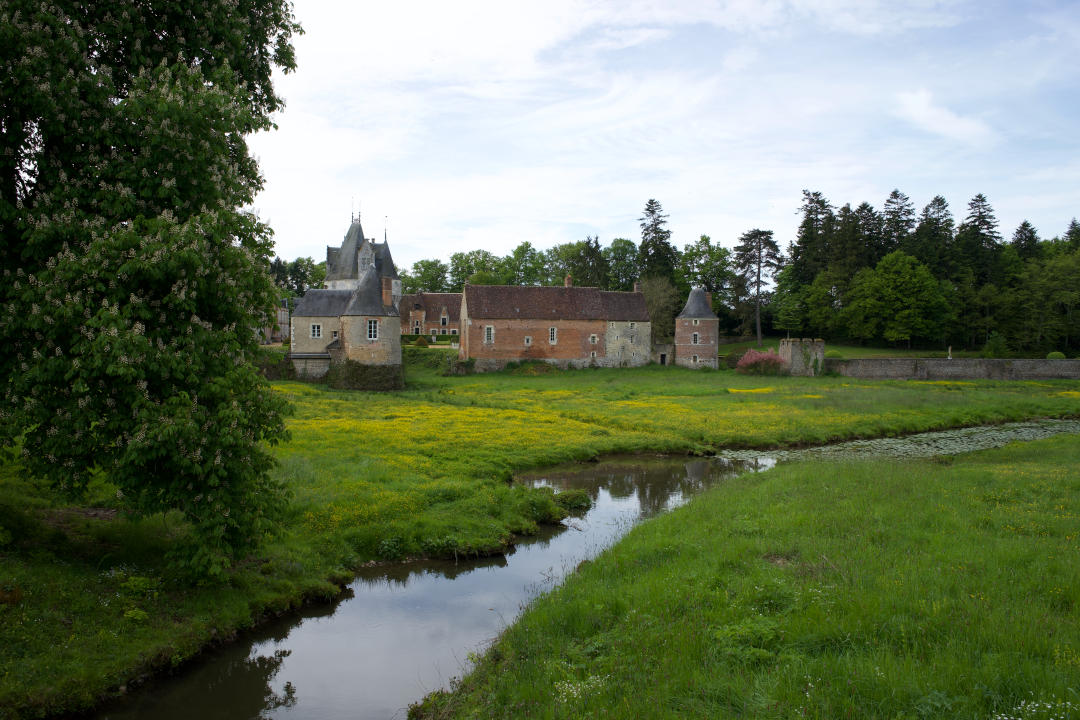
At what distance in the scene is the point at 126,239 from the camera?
8.08m

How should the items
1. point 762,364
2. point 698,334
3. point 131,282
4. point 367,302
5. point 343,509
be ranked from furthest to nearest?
1. point 698,334
2. point 762,364
3. point 367,302
4. point 343,509
5. point 131,282

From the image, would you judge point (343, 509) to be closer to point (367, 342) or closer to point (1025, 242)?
point (367, 342)

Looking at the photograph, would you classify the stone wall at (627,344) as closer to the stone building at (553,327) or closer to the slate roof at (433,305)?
the stone building at (553,327)

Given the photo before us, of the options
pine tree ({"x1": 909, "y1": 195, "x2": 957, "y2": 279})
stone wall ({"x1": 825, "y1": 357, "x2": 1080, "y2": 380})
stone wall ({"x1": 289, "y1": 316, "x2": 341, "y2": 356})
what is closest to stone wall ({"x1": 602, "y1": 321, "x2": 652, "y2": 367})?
stone wall ({"x1": 825, "y1": 357, "x2": 1080, "y2": 380})

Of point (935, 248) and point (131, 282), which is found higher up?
point (935, 248)

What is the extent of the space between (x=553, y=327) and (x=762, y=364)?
17188 mm

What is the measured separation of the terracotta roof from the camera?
5412 cm

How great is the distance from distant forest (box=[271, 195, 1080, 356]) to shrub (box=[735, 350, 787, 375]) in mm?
13261

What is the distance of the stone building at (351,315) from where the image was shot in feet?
137

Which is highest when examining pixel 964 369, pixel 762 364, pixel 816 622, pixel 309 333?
pixel 309 333

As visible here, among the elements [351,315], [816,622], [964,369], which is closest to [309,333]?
[351,315]

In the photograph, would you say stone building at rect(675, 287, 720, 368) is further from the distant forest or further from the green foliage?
the green foliage

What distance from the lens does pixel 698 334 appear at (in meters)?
55.3

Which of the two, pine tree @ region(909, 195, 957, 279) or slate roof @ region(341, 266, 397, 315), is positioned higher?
pine tree @ region(909, 195, 957, 279)
